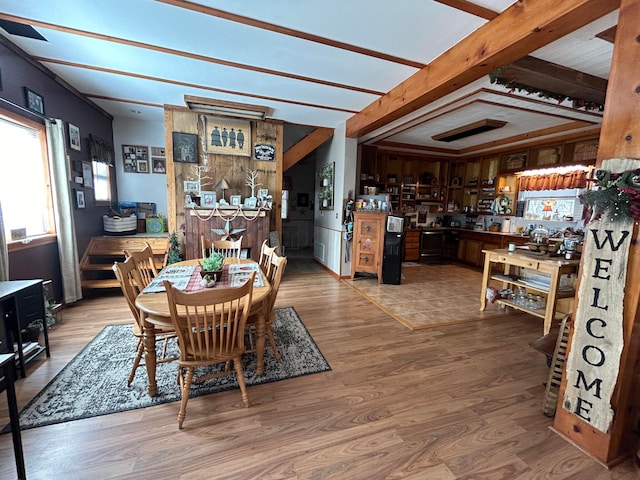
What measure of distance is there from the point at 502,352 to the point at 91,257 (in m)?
5.34

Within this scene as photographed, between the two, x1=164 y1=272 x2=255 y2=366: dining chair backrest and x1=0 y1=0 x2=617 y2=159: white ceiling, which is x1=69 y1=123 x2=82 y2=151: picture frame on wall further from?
x1=164 y1=272 x2=255 y2=366: dining chair backrest

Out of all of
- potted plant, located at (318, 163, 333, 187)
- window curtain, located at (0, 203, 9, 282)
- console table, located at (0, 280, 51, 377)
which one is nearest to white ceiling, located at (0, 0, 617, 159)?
potted plant, located at (318, 163, 333, 187)

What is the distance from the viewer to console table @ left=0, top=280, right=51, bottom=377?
2.00 metres

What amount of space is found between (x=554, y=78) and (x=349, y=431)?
347 cm

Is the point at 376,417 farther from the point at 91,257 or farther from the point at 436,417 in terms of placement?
the point at 91,257

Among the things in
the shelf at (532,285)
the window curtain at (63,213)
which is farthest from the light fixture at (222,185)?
the shelf at (532,285)

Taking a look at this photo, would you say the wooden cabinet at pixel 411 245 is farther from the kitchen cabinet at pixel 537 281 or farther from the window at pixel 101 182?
the window at pixel 101 182

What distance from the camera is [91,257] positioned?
3945 millimetres

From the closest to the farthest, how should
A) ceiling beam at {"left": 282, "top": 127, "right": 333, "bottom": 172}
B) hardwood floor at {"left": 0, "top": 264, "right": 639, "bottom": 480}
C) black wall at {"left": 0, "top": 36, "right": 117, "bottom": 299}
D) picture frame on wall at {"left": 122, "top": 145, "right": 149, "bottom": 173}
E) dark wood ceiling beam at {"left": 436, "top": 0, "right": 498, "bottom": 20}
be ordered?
1. hardwood floor at {"left": 0, "top": 264, "right": 639, "bottom": 480}
2. dark wood ceiling beam at {"left": 436, "top": 0, "right": 498, "bottom": 20}
3. black wall at {"left": 0, "top": 36, "right": 117, "bottom": 299}
4. picture frame on wall at {"left": 122, "top": 145, "right": 149, "bottom": 173}
5. ceiling beam at {"left": 282, "top": 127, "right": 333, "bottom": 172}

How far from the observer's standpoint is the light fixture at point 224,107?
3.76 metres

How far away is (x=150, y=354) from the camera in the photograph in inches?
71.6

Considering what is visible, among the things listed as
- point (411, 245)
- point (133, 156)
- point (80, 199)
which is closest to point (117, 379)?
point (80, 199)

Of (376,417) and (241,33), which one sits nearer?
(376,417)

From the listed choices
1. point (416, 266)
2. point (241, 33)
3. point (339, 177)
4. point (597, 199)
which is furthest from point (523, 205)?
point (241, 33)
